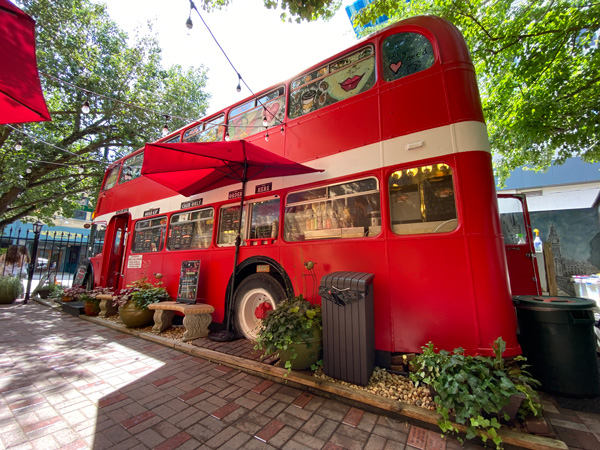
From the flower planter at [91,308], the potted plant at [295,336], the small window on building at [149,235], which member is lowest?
the flower planter at [91,308]

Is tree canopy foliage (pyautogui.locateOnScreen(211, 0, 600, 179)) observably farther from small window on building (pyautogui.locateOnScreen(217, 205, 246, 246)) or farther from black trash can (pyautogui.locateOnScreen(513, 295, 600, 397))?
black trash can (pyautogui.locateOnScreen(513, 295, 600, 397))

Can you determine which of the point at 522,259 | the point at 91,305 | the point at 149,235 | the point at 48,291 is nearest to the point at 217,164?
the point at 149,235

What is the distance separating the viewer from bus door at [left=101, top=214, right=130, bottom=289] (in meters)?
7.89

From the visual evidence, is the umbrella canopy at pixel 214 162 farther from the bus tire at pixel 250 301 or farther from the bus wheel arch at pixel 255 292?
the bus tire at pixel 250 301

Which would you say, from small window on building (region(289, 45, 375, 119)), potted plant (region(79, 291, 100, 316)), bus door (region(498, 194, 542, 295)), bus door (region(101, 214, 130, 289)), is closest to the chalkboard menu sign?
potted plant (region(79, 291, 100, 316))

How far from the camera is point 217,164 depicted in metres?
4.18

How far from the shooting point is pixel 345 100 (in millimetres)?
3760

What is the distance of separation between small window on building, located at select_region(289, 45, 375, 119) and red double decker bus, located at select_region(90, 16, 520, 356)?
0.02 metres

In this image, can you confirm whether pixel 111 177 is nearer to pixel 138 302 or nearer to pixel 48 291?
pixel 48 291

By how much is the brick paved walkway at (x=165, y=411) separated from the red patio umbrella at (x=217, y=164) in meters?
1.34

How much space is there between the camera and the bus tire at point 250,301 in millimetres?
4184

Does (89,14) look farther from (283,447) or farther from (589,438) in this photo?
(589,438)

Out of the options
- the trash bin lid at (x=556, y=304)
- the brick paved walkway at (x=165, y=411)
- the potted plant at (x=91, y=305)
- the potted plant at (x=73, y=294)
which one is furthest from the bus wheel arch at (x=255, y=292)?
the potted plant at (x=73, y=294)

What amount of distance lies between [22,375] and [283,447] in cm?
363
